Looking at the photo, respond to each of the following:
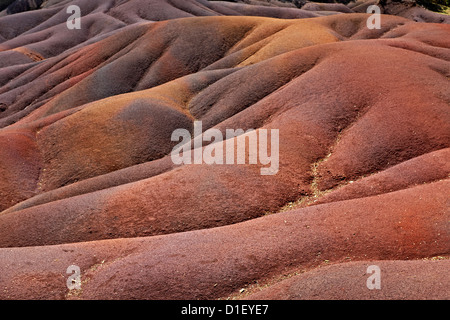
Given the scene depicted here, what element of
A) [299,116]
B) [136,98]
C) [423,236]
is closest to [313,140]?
[299,116]

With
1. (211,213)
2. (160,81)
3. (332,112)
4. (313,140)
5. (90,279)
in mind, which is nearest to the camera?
(90,279)

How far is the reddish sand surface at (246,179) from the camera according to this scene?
43.6ft

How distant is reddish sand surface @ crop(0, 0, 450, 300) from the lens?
13281 millimetres

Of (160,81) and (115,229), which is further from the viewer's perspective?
(160,81)

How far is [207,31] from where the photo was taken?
2092 inches

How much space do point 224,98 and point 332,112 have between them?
1253 centimetres

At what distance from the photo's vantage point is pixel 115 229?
19.3 m

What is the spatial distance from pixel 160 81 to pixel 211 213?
32.4 m

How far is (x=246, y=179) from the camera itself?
2128 cm

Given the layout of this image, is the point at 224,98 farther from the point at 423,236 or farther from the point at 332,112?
the point at 423,236
